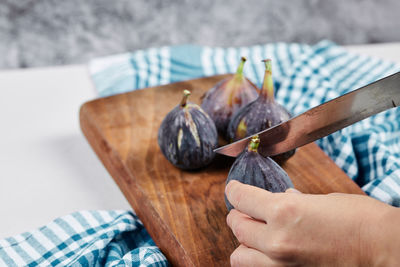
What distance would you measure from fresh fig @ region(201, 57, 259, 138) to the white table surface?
166mm

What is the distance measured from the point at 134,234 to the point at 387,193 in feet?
1.00

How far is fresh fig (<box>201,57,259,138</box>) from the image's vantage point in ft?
1.86

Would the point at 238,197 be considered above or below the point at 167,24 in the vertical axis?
below

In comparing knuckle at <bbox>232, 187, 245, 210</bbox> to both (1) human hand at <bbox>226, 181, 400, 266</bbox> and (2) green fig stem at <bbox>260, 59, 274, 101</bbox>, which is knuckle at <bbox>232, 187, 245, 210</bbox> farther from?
(2) green fig stem at <bbox>260, 59, 274, 101</bbox>

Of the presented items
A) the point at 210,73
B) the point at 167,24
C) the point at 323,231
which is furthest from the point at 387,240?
the point at 167,24

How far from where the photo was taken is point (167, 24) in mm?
1144

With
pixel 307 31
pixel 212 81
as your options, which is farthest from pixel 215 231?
pixel 307 31

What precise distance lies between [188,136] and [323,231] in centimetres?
22

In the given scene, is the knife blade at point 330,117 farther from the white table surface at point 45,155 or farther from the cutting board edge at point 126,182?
the white table surface at point 45,155

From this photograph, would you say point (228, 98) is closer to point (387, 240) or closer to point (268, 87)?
point (268, 87)

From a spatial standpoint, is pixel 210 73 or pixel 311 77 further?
pixel 210 73

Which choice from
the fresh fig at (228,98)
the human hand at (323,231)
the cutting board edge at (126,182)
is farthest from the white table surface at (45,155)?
the human hand at (323,231)

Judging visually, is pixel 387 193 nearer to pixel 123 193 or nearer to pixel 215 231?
pixel 215 231

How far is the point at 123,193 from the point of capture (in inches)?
22.5
